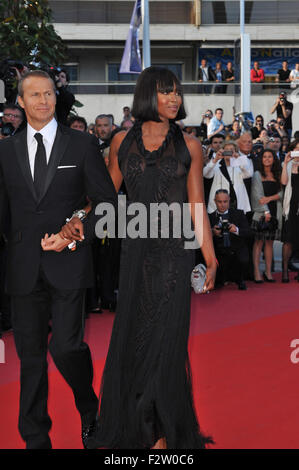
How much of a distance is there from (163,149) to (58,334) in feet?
3.38

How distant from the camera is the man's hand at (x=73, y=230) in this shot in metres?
3.46

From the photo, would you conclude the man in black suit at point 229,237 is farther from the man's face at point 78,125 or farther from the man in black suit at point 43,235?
the man in black suit at point 43,235

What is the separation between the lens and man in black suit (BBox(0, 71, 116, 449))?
3.56 meters

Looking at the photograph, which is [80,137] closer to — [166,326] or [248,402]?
[166,326]

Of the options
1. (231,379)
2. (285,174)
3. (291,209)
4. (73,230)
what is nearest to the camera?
(73,230)

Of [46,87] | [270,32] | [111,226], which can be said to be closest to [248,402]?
[111,226]

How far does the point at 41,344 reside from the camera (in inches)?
143

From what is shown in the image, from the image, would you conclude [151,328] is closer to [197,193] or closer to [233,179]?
[197,193]

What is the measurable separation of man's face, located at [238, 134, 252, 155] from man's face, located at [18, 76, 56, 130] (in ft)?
23.9

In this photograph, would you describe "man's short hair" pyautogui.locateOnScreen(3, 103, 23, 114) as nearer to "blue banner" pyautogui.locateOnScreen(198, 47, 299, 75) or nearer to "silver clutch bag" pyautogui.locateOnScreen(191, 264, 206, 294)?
"silver clutch bag" pyautogui.locateOnScreen(191, 264, 206, 294)

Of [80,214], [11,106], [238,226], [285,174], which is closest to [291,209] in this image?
[285,174]

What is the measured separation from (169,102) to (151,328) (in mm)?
1101

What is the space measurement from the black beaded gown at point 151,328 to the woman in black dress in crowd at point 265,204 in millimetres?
6537

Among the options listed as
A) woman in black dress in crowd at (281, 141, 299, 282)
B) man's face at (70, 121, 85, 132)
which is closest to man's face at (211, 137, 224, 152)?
woman in black dress in crowd at (281, 141, 299, 282)
